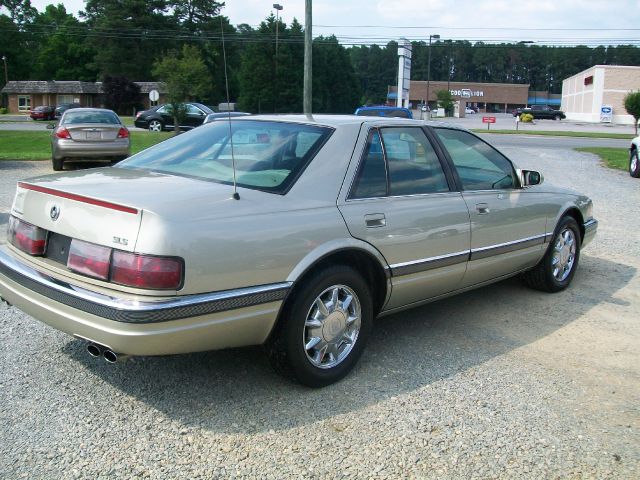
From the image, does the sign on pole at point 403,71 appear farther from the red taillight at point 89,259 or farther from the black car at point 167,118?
the red taillight at point 89,259

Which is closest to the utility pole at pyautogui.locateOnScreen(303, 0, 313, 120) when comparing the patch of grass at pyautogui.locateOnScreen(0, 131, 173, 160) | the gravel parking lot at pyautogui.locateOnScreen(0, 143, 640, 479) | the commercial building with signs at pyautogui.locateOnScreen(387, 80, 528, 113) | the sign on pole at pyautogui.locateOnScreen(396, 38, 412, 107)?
the patch of grass at pyautogui.locateOnScreen(0, 131, 173, 160)

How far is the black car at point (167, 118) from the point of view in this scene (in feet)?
99.3

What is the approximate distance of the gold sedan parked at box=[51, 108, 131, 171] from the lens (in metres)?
14.0

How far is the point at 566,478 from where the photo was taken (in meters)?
2.93

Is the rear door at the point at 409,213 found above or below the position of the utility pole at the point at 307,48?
below

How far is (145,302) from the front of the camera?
297 centimetres

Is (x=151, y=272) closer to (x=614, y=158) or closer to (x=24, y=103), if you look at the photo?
(x=614, y=158)

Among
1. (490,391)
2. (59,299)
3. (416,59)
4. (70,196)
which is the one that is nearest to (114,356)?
(59,299)

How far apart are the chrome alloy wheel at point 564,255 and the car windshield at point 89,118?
38.0 feet

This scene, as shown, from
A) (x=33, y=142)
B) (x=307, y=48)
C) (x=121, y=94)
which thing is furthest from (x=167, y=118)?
(x=121, y=94)

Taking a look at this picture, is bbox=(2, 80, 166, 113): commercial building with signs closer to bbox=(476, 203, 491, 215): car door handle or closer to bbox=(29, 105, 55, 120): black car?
bbox=(29, 105, 55, 120): black car

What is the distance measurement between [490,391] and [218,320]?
1.71m

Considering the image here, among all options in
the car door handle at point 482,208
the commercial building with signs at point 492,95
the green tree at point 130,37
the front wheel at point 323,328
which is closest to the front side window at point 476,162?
the car door handle at point 482,208

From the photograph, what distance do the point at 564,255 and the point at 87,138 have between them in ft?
37.4
